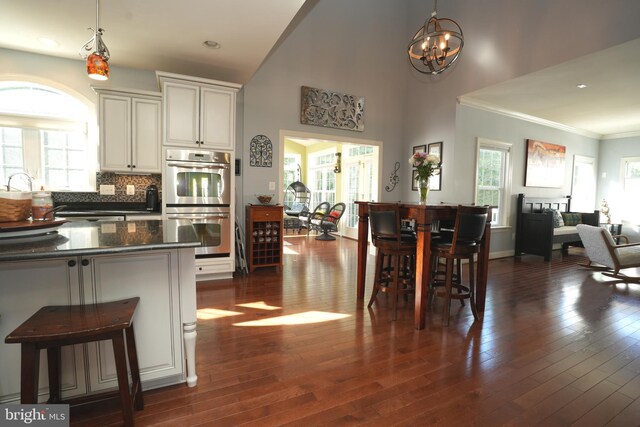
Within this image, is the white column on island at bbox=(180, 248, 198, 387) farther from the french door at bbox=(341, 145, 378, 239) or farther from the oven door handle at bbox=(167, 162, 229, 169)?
the french door at bbox=(341, 145, 378, 239)

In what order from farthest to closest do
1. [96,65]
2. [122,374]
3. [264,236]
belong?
[264,236] < [96,65] < [122,374]

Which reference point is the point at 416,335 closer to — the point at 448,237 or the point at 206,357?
the point at 448,237

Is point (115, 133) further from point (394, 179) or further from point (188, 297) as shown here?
point (394, 179)

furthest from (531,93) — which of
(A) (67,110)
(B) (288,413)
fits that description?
(A) (67,110)

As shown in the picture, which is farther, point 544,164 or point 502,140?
point 544,164

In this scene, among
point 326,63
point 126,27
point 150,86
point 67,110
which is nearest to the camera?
point 126,27

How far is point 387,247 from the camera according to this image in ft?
9.73

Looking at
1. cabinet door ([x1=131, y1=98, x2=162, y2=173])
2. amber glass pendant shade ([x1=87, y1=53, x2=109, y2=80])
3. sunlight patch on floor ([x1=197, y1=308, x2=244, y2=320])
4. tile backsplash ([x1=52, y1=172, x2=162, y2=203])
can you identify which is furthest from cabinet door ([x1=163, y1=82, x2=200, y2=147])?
sunlight patch on floor ([x1=197, y1=308, x2=244, y2=320])

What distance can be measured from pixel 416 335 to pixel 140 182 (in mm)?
3922

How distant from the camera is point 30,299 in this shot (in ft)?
4.83

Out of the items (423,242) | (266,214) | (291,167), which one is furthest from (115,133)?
(291,167)

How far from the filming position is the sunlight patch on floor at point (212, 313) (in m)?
2.83

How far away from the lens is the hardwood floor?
1.65m

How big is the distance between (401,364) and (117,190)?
406cm
